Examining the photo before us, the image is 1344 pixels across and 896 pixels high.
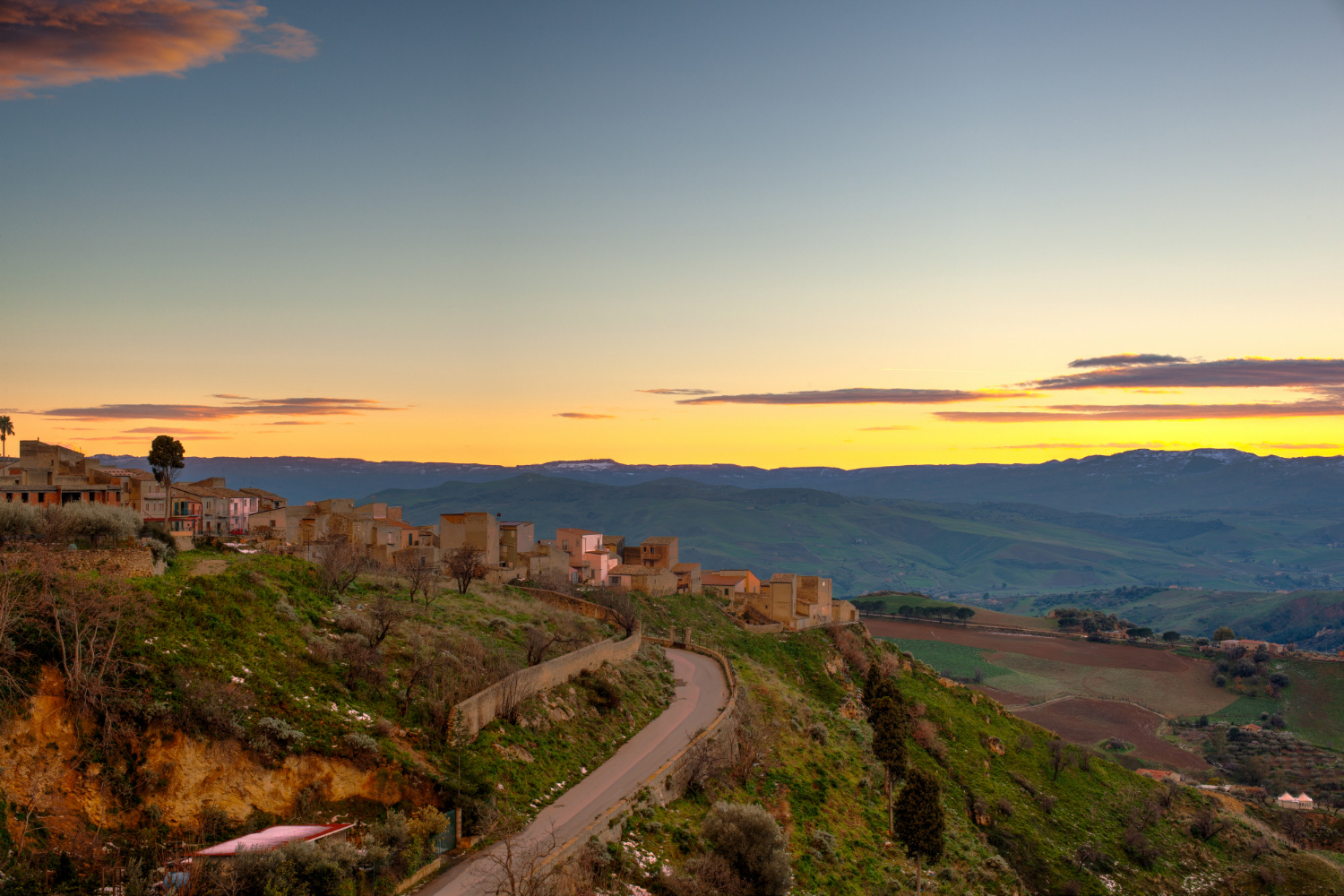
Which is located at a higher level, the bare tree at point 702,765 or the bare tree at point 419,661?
the bare tree at point 419,661

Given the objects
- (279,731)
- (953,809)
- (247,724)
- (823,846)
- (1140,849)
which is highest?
(247,724)

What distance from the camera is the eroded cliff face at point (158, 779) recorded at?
16.9 meters

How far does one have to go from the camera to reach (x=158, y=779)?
18.2 meters


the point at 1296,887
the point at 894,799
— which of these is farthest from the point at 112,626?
the point at 1296,887

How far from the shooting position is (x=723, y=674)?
45.1 metres

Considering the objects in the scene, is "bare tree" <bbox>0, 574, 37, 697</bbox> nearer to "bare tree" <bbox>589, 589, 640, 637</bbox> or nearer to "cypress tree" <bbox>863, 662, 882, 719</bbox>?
"bare tree" <bbox>589, 589, 640, 637</bbox>

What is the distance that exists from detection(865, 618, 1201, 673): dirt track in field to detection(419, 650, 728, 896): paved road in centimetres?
11476

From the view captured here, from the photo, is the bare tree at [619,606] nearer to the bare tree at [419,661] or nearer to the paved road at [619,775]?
the paved road at [619,775]

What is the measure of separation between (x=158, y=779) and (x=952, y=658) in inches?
5514

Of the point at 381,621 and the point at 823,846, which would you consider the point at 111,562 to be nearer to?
the point at 381,621

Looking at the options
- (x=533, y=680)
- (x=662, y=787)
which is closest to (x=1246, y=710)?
(x=662, y=787)

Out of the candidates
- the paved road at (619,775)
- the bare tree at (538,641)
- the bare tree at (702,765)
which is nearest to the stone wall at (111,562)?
the bare tree at (538,641)

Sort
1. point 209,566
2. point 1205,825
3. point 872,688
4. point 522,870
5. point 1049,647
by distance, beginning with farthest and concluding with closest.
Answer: point 1049,647 → point 1205,825 → point 872,688 → point 209,566 → point 522,870

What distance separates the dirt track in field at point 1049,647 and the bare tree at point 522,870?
133 metres
